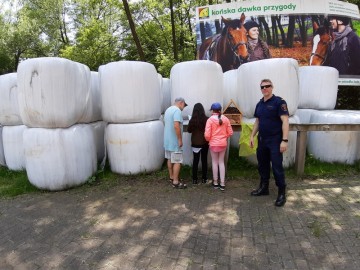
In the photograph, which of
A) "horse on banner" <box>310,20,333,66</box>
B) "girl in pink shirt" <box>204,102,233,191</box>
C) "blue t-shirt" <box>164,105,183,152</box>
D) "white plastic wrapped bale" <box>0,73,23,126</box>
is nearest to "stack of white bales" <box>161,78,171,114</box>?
"blue t-shirt" <box>164,105,183,152</box>

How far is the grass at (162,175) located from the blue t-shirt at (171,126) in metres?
0.88

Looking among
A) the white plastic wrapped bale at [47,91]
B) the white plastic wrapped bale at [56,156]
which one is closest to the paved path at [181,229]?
the white plastic wrapped bale at [56,156]

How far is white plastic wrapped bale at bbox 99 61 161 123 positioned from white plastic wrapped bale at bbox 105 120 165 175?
18cm

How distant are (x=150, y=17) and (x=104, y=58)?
3.93 meters

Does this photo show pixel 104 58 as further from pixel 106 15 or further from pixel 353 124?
pixel 353 124

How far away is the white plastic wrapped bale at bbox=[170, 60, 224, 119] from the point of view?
245 inches

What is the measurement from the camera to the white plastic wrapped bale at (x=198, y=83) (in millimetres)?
6215

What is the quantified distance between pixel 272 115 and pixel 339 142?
2.94 meters

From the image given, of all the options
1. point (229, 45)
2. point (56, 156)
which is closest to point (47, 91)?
point (56, 156)

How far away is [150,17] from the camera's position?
19422 mm

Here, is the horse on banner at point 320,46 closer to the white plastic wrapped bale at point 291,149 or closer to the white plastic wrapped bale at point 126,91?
the white plastic wrapped bale at point 291,149

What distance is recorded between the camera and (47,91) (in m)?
5.04

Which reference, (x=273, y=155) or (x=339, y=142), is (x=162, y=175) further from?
(x=339, y=142)

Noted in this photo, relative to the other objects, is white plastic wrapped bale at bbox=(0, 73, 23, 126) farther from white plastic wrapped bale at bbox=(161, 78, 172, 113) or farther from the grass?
white plastic wrapped bale at bbox=(161, 78, 172, 113)
